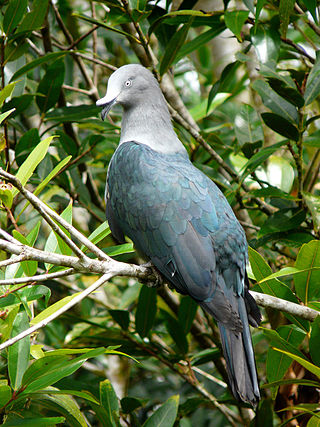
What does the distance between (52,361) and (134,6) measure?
1777 mm

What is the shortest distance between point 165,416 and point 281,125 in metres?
1.47

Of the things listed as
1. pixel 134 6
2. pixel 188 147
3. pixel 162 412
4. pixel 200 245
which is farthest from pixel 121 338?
pixel 134 6

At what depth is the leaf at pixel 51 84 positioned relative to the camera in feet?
10.2

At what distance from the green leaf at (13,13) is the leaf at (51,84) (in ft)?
1.29

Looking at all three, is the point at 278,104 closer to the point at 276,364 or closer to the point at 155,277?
the point at 155,277

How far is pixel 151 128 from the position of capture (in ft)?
10.1

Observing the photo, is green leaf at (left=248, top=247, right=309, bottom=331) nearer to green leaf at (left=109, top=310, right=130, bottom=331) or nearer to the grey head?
the grey head

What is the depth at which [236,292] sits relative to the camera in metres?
2.49

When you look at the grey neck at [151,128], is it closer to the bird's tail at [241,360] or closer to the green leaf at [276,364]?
the bird's tail at [241,360]

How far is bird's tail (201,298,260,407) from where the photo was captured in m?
2.29

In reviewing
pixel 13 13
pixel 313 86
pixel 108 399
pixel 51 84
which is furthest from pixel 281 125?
pixel 108 399

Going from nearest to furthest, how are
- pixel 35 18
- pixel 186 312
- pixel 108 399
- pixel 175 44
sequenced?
pixel 108 399
pixel 35 18
pixel 175 44
pixel 186 312

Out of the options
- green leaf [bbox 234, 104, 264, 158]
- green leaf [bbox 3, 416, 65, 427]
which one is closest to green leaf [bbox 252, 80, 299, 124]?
green leaf [bbox 234, 104, 264, 158]

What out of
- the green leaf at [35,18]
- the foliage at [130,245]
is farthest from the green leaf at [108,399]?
the green leaf at [35,18]
